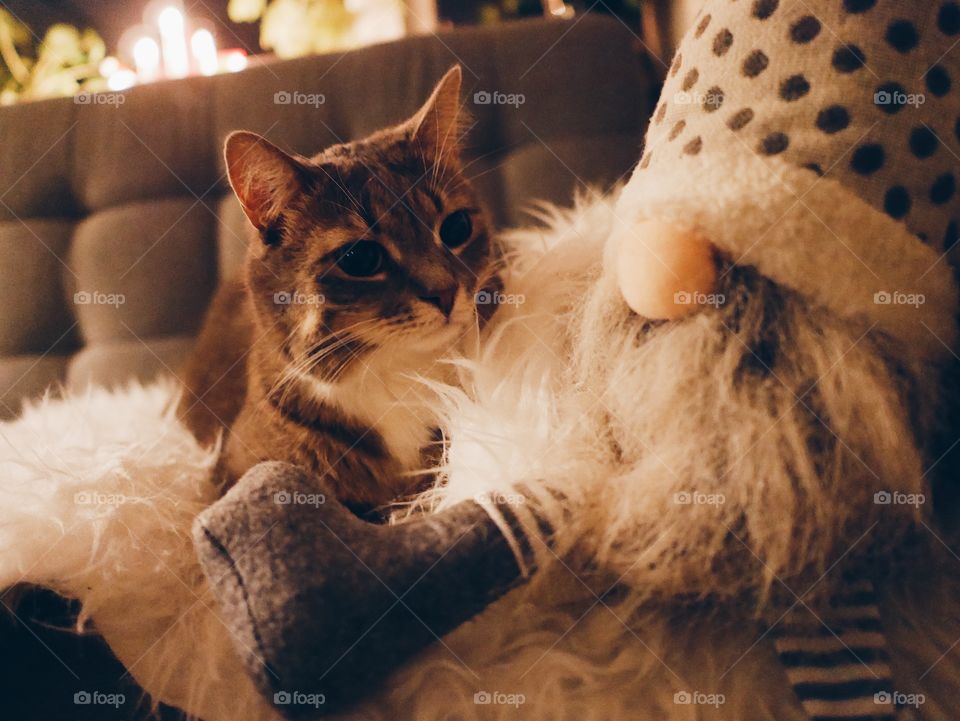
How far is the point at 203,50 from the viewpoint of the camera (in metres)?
1.61

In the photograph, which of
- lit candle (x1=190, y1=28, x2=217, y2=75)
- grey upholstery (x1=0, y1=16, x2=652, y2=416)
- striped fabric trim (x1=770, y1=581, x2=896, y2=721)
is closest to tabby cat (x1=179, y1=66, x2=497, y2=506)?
striped fabric trim (x1=770, y1=581, x2=896, y2=721)

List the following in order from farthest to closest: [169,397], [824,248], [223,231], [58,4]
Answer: [58,4], [223,231], [169,397], [824,248]

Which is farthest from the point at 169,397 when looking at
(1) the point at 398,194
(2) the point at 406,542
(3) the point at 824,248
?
(3) the point at 824,248

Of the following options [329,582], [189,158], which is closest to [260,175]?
[329,582]

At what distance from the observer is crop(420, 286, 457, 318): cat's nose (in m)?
0.61

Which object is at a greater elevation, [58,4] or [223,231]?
[58,4]

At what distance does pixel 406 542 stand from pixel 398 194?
1.27ft

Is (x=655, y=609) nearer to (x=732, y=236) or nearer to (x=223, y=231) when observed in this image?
(x=732, y=236)

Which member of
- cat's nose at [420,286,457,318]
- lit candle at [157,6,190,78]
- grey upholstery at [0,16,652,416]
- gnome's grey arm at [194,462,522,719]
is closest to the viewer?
gnome's grey arm at [194,462,522,719]

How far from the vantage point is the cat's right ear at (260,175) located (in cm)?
61

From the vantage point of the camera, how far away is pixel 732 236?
0.40 meters

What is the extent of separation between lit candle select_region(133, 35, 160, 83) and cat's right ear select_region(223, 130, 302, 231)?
1.29 metres

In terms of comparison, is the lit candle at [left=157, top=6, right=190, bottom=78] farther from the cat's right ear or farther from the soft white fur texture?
the soft white fur texture

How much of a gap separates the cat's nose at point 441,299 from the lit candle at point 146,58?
1.47 metres
